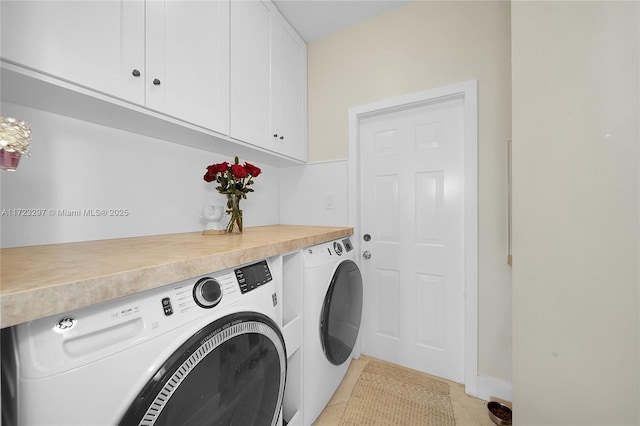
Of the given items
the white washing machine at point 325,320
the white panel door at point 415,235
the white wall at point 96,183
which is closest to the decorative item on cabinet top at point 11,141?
the white wall at point 96,183

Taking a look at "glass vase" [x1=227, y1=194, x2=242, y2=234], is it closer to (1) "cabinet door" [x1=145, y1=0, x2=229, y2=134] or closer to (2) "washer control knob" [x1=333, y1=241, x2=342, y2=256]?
(1) "cabinet door" [x1=145, y1=0, x2=229, y2=134]

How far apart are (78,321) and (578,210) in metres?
1.60

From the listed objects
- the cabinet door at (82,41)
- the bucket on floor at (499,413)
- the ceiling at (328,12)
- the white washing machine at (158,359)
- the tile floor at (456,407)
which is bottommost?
the tile floor at (456,407)

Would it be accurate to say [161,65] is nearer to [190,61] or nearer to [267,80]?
[190,61]

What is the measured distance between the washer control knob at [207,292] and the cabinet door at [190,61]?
0.81 meters

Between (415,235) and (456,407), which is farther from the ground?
(415,235)

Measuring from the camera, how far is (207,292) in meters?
0.71

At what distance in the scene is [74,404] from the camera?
0.44 metres

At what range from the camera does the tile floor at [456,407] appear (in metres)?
1.35

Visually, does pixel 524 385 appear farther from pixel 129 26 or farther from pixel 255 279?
pixel 129 26

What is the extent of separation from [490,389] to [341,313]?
105cm

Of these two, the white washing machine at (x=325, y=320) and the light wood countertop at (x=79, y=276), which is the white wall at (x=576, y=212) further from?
the light wood countertop at (x=79, y=276)

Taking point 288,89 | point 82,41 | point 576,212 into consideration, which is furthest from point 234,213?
point 576,212

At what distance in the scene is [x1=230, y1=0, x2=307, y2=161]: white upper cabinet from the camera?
1452mm
